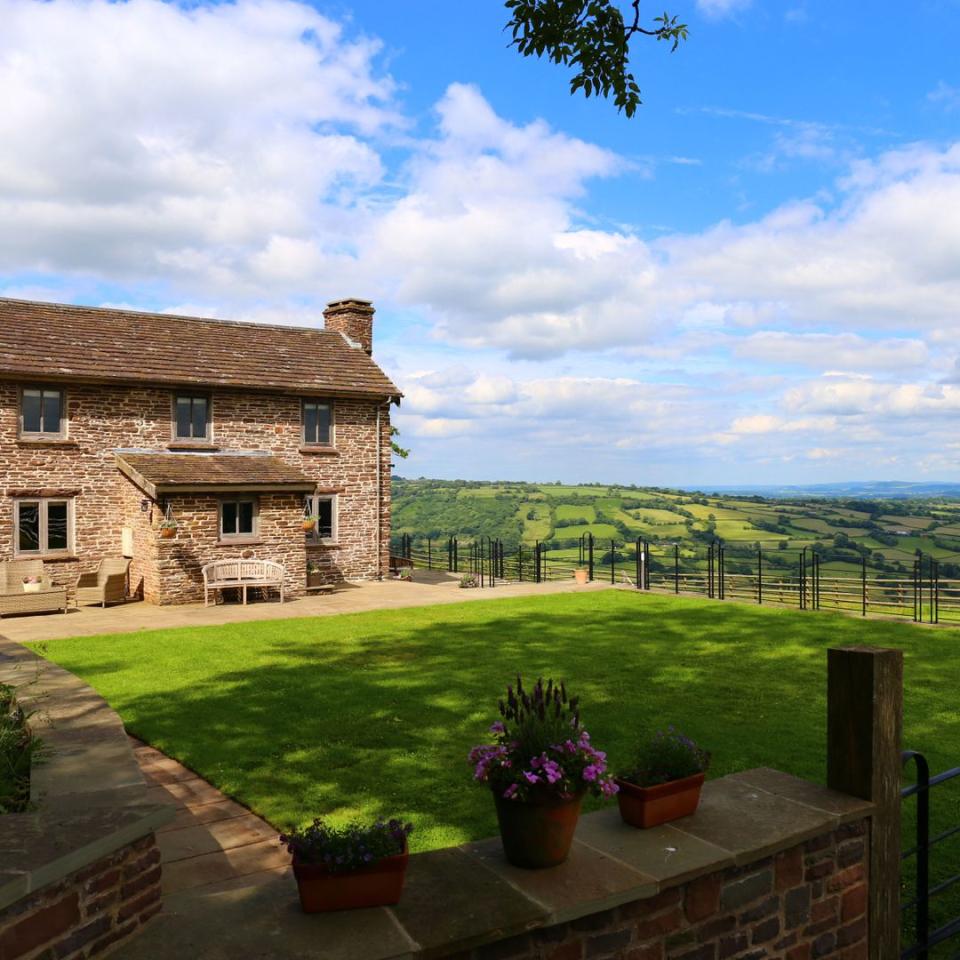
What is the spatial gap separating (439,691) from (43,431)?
15.3 meters

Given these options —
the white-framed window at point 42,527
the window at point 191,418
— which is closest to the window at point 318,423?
the window at point 191,418

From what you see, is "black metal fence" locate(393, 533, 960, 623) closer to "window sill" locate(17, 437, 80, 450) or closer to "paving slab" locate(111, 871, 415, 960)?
"window sill" locate(17, 437, 80, 450)

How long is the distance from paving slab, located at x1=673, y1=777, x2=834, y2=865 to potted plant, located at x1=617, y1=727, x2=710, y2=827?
118mm

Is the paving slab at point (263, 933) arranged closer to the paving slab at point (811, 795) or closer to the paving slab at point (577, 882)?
the paving slab at point (577, 882)

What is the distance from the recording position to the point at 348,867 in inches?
134

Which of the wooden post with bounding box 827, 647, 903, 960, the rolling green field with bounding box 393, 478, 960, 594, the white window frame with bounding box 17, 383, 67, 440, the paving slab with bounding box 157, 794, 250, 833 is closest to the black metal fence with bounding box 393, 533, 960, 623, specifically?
the white window frame with bounding box 17, 383, 67, 440

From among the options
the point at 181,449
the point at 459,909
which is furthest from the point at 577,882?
the point at 181,449

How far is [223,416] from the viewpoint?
77.3 feet

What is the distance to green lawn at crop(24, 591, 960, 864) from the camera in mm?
7355

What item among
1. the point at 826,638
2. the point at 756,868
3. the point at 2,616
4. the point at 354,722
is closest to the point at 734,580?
the point at 826,638

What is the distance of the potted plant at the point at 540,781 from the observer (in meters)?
3.83

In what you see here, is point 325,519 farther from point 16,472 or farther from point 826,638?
point 826,638

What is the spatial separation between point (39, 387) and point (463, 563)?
692 inches

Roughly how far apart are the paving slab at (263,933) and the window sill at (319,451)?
71.7 feet
